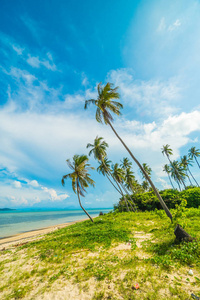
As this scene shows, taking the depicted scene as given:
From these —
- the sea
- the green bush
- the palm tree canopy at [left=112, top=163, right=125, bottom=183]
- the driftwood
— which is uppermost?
the palm tree canopy at [left=112, top=163, right=125, bottom=183]

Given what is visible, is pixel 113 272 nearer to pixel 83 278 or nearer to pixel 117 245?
pixel 83 278

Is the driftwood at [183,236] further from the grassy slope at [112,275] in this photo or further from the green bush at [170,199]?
the green bush at [170,199]

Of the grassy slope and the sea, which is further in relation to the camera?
the sea

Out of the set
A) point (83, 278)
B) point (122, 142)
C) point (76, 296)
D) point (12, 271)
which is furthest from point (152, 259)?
point (122, 142)

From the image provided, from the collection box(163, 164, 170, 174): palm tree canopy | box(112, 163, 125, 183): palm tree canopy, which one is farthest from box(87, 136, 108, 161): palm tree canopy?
box(163, 164, 170, 174): palm tree canopy

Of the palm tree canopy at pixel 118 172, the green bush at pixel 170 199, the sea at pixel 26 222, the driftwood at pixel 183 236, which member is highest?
the palm tree canopy at pixel 118 172

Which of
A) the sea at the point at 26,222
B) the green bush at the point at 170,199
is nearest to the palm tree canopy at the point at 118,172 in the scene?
the green bush at the point at 170,199

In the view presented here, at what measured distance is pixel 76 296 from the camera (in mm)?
3771

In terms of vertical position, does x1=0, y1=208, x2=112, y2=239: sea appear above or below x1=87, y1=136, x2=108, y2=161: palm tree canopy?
below

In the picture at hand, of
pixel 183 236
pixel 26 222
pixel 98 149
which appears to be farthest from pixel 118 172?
pixel 26 222

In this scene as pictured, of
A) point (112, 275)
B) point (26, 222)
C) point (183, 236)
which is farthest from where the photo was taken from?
point (26, 222)

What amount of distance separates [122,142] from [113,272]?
9754mm

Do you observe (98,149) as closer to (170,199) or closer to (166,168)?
(170,199)

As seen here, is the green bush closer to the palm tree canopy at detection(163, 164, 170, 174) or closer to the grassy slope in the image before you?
the grassy slope
